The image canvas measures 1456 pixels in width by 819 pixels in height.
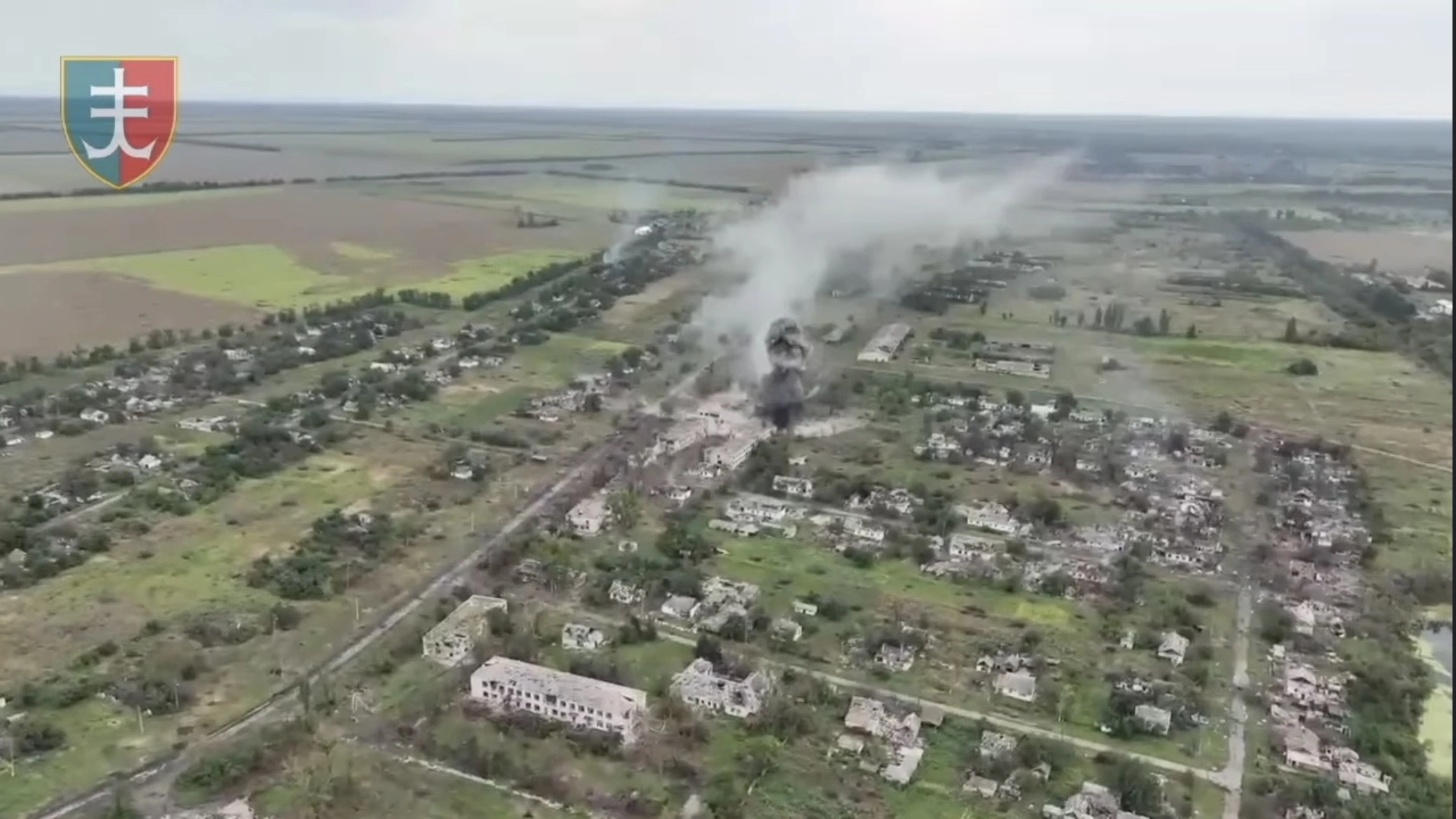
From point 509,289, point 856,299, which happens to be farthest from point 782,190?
point 509,289

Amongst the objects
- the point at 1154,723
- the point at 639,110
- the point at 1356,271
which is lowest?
the point at 1154,723

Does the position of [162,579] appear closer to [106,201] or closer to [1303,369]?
[106,201]

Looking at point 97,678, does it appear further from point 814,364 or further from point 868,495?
A: point 814,364

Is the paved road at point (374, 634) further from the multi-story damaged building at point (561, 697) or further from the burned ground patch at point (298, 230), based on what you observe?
the burned ground patch at point (298, 230)

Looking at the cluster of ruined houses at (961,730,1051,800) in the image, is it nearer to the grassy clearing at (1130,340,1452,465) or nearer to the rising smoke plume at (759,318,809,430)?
the rising smoke plume at (759,318,809,430)

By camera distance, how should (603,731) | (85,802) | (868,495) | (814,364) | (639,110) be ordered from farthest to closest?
(639,110)
(814,364)
(868,495)
(603,731)
(85,802)

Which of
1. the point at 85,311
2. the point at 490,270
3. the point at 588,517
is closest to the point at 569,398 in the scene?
the point at 588,517

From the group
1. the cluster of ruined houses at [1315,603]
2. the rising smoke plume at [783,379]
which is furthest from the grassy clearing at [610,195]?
the cluster of ruined houses at [1315,603]
